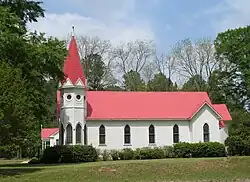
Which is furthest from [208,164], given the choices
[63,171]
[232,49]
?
[232,49]

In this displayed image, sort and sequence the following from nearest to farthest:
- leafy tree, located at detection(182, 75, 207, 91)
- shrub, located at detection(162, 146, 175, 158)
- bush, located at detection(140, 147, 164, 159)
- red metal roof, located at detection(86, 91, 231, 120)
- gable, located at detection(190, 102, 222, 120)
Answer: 1. bush, located at detection(140, 147, 164, 159)
2. shrub, located at detection(162, 146, 175, 158)
3. red metal roof, located at detection(86, 91, 231, 120)
4. gable, located at detection(190, 102, 222, 120)
5. leafy tree, located at detection(182, 75, 207, 91)

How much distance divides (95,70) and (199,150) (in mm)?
34610

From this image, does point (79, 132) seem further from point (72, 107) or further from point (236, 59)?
point (236, 59)

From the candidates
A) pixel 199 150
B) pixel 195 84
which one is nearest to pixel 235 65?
pixel 195 84

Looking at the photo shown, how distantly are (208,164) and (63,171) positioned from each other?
1053 cm

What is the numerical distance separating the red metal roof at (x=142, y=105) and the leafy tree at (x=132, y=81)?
21868mm

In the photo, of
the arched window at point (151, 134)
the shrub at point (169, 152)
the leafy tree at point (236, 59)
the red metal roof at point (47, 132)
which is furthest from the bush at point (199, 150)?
the red metal roof at point (47, 132)

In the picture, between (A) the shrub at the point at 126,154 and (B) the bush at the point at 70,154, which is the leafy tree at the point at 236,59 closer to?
(A) the shrub at the point at 126,154

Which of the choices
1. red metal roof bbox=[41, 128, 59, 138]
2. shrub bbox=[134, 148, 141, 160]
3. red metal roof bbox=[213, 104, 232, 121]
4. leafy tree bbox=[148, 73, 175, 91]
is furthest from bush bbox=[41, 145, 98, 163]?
leafy tree bbox=[148, 73, 175, 91]

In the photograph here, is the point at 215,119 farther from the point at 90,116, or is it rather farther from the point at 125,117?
the point at 90,116

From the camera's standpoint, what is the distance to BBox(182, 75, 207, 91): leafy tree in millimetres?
75125

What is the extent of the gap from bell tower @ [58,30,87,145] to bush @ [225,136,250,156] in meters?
14.9

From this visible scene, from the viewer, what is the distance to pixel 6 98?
27.7 metres

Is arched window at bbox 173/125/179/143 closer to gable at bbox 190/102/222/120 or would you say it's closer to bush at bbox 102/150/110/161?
gable at bbox 190/102/222/120
